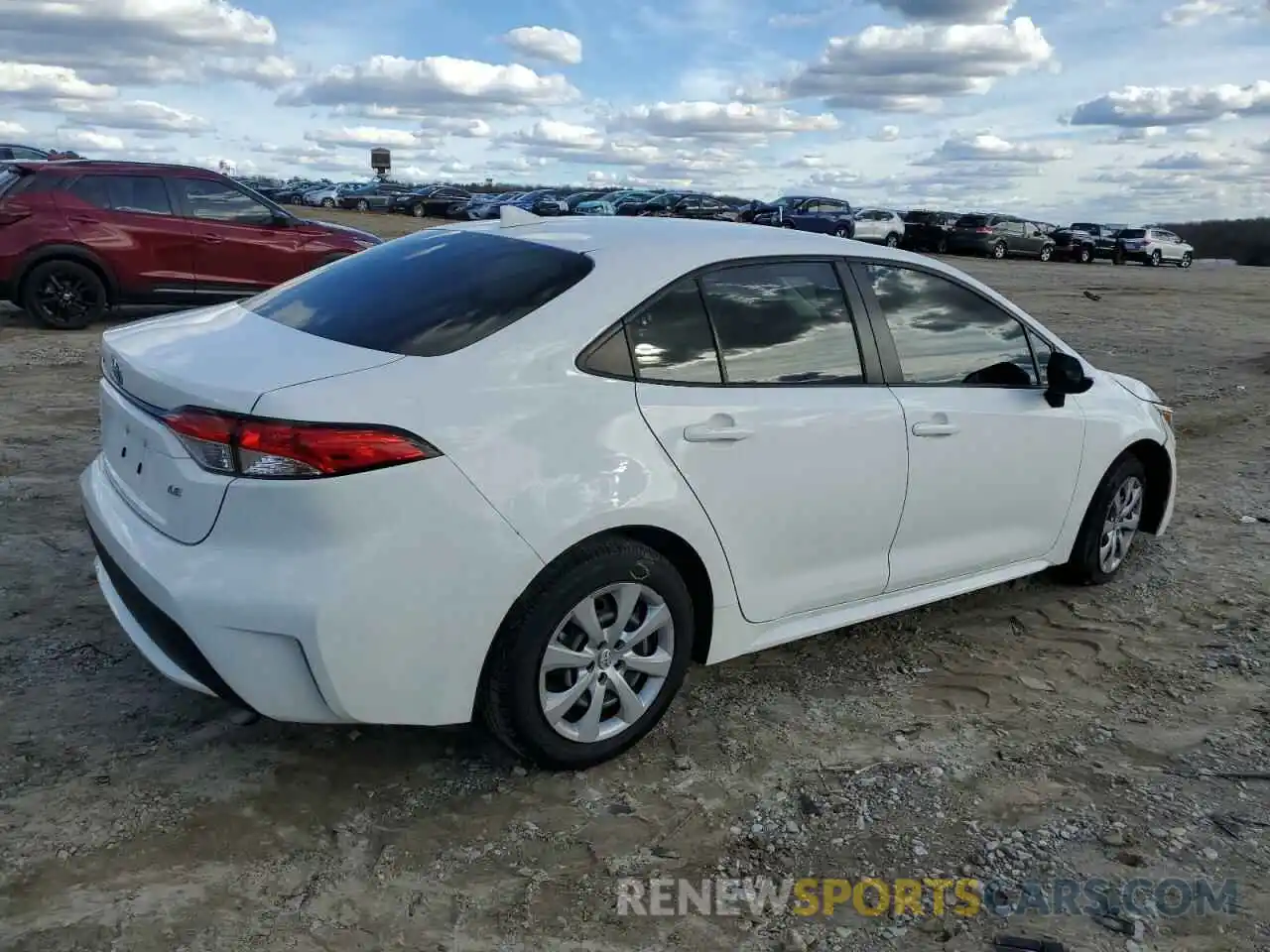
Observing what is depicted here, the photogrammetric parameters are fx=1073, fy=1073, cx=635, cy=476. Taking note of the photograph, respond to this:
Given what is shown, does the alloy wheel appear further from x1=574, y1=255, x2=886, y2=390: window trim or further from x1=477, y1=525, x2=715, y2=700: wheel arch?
x1=477, y1=525, x2=715, y2=700: wheel arch

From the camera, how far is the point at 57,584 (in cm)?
441

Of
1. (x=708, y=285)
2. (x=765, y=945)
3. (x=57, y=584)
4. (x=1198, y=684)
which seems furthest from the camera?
(x=57, y=584)

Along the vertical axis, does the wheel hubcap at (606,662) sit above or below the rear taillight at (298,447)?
below

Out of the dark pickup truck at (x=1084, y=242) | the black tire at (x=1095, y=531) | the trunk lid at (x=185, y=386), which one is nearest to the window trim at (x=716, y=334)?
the trunk lid at (x=185, y=386)

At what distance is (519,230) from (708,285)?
0.75 meters

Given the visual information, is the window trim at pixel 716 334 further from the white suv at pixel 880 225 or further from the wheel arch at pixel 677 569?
the white suv at pixel 880 225

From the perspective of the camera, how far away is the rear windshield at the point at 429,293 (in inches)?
121

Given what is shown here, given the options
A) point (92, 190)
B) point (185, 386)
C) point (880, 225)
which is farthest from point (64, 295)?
point (880, 225)

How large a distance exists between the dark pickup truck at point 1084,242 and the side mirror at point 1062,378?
38346mm

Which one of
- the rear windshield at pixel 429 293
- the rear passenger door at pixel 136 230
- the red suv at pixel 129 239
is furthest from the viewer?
the rear passenger door at pixel 136 230

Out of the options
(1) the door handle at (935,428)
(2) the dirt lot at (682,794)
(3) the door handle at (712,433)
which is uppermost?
(3) the door handle at (712,433)

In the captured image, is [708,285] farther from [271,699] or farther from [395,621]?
[271,699]

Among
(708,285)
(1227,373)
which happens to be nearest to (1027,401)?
(708,285)

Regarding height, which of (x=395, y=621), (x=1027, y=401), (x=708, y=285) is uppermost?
(x=708, y=285)
